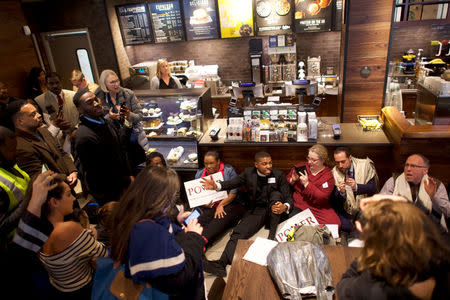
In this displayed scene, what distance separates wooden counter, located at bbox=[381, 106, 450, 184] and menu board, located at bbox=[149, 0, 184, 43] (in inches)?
207

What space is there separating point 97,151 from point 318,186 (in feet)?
7.97

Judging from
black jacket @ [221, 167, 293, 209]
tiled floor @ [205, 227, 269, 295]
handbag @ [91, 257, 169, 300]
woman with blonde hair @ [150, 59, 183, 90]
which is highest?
woman with blonde hair @ [150, 59, 183, 90]

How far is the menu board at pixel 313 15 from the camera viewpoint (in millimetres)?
6066

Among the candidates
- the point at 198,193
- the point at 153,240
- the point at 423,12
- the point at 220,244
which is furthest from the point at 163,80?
the point at 423,12

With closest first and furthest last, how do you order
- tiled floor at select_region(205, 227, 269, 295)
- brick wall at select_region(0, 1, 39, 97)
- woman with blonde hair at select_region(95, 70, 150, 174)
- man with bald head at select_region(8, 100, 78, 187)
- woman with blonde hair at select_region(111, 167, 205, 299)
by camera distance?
1. woman with blonde hair at select_region(111, 167, 205, 299)
2. man with bald head at select_region(8, 100, 78, 187)
3. tiled floor at select_region(205, 227, 269, 295)
4. woman with blonde hair at select_region(95, 70, 150, 174)
5. brick wall at select_region(0, 1, 39, 97)

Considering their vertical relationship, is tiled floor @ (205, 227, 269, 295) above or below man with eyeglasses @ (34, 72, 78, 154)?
below

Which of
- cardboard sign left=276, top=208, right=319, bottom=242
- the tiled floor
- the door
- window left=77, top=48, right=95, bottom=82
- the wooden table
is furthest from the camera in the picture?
window left=77, top=48, right=95, bottom=82

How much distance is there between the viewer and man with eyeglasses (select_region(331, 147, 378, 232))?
10.8ft

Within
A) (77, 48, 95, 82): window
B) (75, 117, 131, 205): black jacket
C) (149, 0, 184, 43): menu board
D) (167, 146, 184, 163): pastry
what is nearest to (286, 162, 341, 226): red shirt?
(167, 146, 184, 163): pastry

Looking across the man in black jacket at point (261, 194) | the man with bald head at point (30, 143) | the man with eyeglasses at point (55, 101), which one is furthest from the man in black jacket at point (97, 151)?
the man with eyeglasses at point (55, 101)

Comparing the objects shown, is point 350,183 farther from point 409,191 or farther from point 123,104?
point 123,104

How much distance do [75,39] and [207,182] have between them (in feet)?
18.7

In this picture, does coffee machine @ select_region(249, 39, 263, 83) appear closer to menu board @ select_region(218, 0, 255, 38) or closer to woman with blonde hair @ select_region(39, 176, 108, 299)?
menu board @ select_region(218, 0, 255, 38)

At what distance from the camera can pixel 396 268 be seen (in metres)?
1.26
